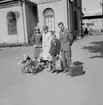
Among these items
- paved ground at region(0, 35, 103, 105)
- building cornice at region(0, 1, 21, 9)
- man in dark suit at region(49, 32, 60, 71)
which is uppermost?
building cornice at region(0, 1, 21, 9)

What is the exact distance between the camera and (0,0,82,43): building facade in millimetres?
15250

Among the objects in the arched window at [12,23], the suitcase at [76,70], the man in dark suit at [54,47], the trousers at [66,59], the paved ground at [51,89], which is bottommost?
the paved ground at [51,89]

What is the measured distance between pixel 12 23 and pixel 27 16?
75.1 inches

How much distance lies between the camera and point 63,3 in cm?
1513

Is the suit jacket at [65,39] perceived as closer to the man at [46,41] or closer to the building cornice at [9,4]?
the man at [46,41]

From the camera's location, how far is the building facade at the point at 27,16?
1525cm

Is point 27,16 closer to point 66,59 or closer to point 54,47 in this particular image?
point 54,47

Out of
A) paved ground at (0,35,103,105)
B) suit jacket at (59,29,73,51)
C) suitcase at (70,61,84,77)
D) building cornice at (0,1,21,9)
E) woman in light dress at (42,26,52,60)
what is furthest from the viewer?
building cornice at (0,1,21,9)

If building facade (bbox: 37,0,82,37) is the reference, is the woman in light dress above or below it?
below

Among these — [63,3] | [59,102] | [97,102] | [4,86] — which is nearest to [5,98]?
[4,86]

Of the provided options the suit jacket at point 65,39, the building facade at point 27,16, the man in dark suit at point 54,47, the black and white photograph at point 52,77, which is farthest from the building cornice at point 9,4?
the suit jacket at point 65,39

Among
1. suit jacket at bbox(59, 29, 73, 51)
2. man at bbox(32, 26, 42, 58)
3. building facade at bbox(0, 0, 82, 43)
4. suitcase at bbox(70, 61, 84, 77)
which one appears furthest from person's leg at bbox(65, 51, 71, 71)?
building facade at bbox(0, 0, 82, 43)

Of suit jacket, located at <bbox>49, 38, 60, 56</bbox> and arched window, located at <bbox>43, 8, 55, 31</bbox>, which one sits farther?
arched window, located at <bbox>43, 8, 55, 31</bbox>

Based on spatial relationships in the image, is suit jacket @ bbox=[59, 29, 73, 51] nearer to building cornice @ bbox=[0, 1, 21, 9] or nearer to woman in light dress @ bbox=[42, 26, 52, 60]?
woman in light dress @ bbox=[42, 26, 52, 60]
